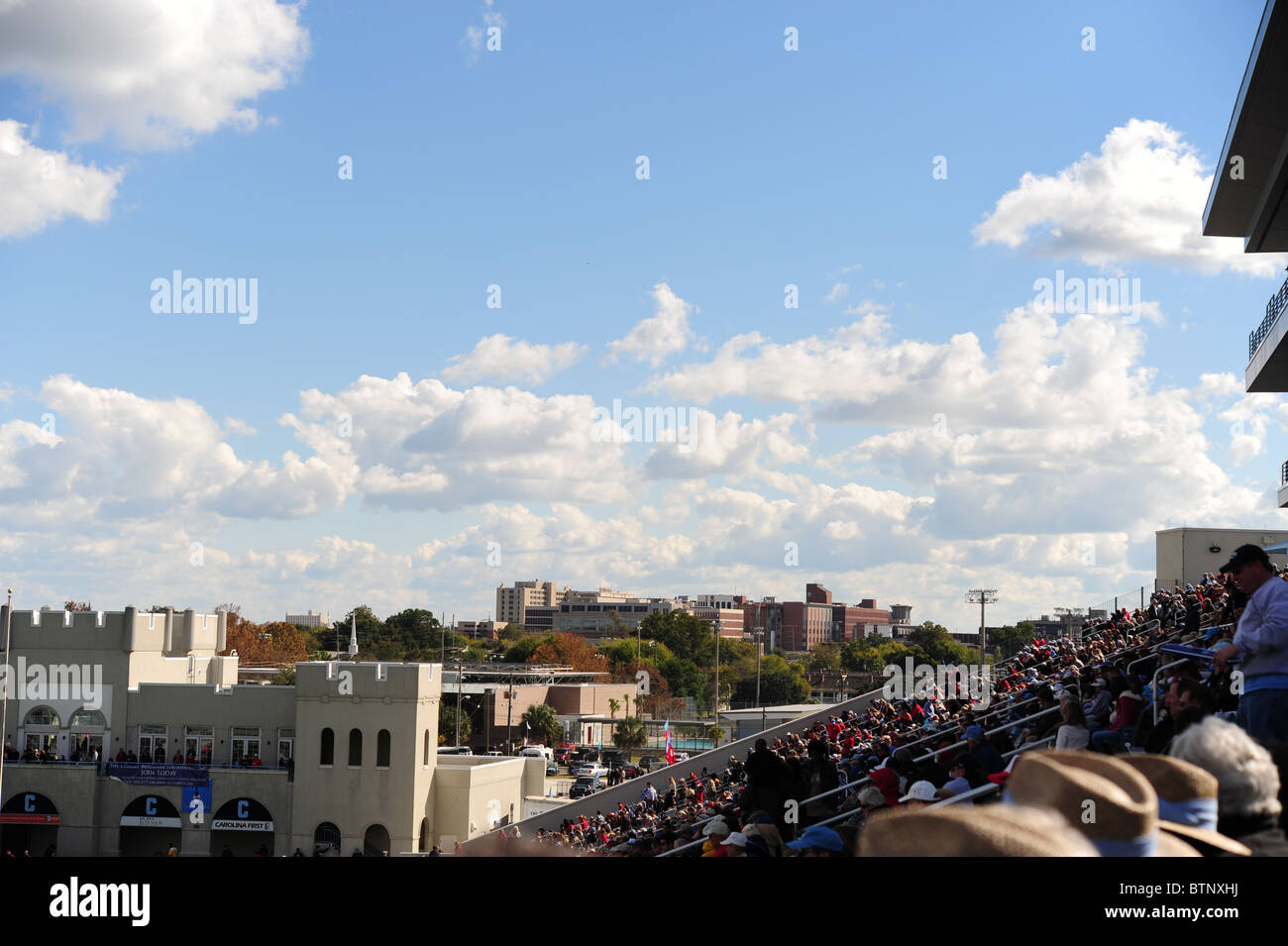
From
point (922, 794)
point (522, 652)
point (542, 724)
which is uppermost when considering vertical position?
point (922, 794)

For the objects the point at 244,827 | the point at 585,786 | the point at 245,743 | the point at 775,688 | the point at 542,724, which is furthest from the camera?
the point at 775,688

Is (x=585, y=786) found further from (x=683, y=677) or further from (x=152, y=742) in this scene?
(x=683, y=677)

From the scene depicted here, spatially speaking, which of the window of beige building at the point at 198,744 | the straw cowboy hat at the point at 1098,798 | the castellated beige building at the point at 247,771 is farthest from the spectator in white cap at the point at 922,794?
the window of beige building at the point at 198,744

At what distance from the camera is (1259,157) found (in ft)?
86.4

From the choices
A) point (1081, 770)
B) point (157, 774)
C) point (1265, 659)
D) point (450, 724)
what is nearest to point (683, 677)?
point (450, 724)

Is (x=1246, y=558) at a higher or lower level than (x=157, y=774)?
higher

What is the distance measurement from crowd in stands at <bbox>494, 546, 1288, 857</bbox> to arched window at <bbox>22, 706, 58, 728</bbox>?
105ft

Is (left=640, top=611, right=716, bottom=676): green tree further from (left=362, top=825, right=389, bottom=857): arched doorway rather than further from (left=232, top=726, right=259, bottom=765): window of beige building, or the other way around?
(left=362, top=825, right=389, bottom=857): arched doorway

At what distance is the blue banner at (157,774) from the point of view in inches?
1671

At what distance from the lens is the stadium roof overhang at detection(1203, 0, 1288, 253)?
21.6 m

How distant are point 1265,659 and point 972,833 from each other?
14.0 ft

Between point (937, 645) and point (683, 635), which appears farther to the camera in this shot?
point (683, 635)

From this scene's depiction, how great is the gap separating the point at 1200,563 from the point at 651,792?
94.4ft
